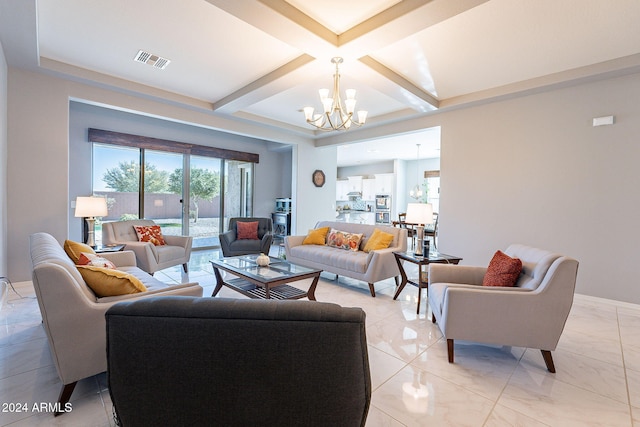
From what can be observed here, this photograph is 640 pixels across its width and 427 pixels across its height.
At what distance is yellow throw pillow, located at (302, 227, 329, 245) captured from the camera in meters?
4.74

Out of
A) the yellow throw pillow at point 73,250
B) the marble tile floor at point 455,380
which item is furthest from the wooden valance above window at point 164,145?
the yellow throw pillow at point 73,250

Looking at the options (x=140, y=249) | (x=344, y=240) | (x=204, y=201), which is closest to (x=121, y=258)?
(x=140, y=249)

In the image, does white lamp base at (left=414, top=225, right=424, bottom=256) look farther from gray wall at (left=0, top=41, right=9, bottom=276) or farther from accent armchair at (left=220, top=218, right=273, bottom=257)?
gray wall at (left=0, top=41, right=9, bottom=276)

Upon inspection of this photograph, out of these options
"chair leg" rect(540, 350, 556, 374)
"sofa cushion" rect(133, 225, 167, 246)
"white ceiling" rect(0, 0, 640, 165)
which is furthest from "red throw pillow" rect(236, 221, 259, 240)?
"chair leg" rect(540, 350, 556, 374)

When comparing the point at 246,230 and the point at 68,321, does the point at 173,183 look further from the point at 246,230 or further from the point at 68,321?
the point at 68,321

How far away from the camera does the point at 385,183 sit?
10719 millimetres

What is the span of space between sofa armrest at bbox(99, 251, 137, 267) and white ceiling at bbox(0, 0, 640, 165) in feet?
7.27

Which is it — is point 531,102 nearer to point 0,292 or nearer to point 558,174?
point 558,174

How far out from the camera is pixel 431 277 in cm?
278

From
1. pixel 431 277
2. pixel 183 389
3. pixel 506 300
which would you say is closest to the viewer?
pixel 183 389

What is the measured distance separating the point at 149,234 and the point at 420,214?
392 cm

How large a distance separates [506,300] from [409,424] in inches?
43.2

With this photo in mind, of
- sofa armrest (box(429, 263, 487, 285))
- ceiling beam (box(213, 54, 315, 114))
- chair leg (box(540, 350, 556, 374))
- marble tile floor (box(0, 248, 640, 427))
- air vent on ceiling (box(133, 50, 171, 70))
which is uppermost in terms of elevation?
air vent on ceiling (box(133, 50, 171, 70))

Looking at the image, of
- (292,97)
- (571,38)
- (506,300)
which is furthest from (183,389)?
(292,97)
